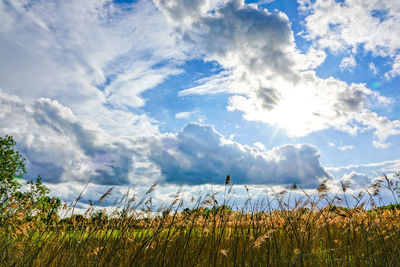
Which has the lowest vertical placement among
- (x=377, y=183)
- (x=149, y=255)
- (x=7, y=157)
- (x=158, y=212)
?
(x=149, y=255)

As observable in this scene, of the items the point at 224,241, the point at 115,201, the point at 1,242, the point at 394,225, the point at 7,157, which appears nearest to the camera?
the point at 115,201

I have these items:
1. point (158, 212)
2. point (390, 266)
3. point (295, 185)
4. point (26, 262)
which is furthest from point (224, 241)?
point (26, 262)

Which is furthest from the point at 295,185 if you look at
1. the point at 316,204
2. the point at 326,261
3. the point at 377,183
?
the point at 377,183

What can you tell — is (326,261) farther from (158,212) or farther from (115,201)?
(115,201)

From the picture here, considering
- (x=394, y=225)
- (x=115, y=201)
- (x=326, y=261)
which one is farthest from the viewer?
(x=394, y=225)

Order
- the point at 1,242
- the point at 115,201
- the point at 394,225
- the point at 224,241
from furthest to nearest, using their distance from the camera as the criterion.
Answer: the point at 394,225, the point at 1,242, the point at 224,241, the point at 115,201

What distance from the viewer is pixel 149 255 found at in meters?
4.21

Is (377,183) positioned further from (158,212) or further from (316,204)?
(158,212)

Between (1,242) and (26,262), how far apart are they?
5.35ft

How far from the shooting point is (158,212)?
516 cm

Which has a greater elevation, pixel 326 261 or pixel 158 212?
pixel 158 212

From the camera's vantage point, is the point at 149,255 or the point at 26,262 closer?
the point at 149,255

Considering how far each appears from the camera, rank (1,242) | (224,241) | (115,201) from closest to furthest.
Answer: (115,201), (224,241), (1,242)

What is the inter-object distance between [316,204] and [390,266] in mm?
1371
